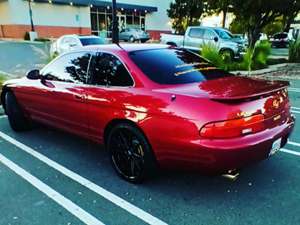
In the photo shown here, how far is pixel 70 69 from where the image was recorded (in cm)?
496

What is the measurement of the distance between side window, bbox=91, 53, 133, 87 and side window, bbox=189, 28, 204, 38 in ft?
49.7

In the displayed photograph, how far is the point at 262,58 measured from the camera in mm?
15133

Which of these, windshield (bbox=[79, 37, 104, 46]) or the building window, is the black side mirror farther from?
the building window

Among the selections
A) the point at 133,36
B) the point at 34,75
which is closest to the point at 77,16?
the point at 133,36

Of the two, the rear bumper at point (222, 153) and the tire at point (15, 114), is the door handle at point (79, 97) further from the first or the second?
the tire at point (15, 114)

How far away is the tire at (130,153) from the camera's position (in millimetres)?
3830

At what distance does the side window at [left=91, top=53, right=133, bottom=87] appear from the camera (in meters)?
4.11

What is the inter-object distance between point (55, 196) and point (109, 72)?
1567mm

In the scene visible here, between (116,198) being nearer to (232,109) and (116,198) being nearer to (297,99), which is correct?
(232,109)

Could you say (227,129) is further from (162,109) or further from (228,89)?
(162,109)

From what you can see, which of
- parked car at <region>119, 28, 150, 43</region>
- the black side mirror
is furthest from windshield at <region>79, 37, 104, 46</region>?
parked car at <region>119, 28, 150, 43</region>

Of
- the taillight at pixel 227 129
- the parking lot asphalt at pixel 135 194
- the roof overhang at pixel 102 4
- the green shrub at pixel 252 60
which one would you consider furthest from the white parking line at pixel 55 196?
the roof overhang at pixel 102 4

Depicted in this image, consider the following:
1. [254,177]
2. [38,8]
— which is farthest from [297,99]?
[38,8]

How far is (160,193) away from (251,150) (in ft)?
3.66
